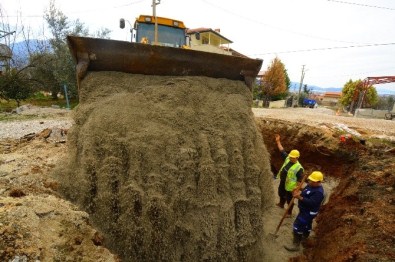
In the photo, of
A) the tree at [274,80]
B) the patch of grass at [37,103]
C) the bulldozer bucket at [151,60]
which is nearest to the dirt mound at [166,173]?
the bulldozer bucket at [151,60]

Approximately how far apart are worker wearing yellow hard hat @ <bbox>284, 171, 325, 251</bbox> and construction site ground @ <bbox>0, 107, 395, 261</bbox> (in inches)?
7.7

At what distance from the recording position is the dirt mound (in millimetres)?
3127

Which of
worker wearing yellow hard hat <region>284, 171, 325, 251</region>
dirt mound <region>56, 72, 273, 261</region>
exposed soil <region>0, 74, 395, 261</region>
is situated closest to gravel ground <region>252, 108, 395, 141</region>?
exposed soil <region>0, 74, 395, 261</region>

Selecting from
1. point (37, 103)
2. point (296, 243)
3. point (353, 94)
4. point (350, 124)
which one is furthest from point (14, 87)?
point (353, 94)

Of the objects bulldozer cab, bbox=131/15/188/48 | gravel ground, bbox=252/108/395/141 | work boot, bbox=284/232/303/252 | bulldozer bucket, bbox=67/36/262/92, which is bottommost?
work boot, bbox=284/232/303/252

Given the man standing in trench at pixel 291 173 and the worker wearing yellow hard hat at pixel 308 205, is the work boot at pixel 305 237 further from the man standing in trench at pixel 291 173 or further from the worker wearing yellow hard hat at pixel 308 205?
the man standing in trench at pixel 291 173

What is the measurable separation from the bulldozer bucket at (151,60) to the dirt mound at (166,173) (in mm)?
247

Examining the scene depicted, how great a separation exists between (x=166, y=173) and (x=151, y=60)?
6.05 feet

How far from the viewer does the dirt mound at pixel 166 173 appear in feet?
10.3

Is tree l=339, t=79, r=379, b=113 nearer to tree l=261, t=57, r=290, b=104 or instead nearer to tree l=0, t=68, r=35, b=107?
tree l=261, t=57, r=290, b=104

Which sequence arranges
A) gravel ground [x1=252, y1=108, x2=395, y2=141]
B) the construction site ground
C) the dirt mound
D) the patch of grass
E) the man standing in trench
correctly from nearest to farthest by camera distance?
the construction site ground
the dirt mound
the man standing in trench
gravel ground [x1=252, y1=108, x2=395, y2=141]
the patch of grass

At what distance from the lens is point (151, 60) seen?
411cm

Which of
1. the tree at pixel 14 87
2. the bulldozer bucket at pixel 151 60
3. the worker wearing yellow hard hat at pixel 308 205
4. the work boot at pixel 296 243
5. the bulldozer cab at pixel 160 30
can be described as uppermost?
the bulldozer cab at pixel 160 30

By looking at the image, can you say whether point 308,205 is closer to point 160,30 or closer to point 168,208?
point 168,208
